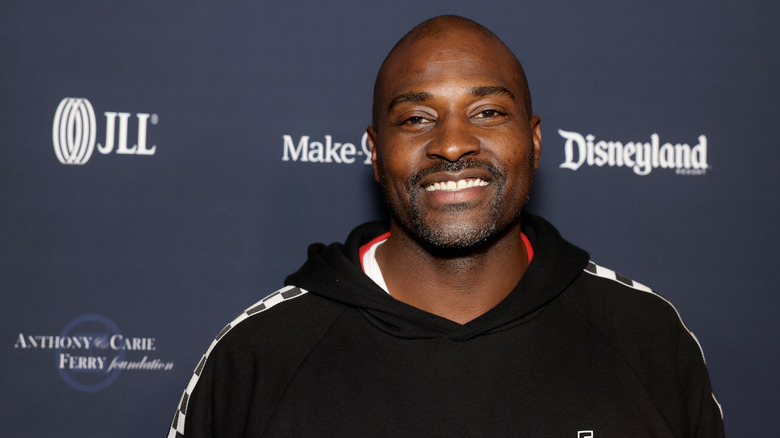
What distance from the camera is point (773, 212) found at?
1747 mm

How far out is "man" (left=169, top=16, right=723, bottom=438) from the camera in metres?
1.04

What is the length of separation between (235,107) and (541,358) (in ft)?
3.29

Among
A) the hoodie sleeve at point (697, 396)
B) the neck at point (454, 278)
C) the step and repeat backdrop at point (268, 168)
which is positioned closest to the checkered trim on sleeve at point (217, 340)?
the neck at point (454, 278)

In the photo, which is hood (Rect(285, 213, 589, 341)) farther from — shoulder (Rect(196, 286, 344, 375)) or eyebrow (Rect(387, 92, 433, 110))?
eyebrow (Rect(387, 92, 433, 110))

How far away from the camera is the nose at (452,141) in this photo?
1.07m

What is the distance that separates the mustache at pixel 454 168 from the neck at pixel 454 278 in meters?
0.13

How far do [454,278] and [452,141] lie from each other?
25cm

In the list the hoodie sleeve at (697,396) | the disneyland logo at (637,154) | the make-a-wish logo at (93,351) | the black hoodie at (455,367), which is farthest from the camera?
the disneyland logo at (637,154)

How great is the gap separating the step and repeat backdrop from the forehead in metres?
0.50

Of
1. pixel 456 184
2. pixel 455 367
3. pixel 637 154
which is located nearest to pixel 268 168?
pixel 456 184

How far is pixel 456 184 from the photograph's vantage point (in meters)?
1.09

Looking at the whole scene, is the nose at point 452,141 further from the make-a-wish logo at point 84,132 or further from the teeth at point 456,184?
the make-a-wish logo at point 84,132

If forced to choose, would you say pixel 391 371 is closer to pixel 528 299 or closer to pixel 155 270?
pixel 528 299

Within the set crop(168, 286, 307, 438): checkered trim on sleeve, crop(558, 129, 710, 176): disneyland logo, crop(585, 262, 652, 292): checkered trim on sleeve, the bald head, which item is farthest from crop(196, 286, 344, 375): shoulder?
crop(558, 129, 710, 176): disneyland logo
